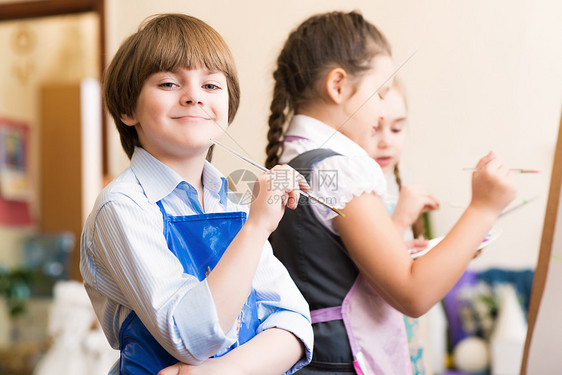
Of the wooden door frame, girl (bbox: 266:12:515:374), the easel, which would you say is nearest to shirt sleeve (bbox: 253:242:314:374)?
girl (bbox: 266:12:515:374)

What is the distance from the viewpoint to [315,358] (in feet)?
2.66

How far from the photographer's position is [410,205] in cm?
93

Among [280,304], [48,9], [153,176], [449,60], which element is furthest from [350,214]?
[48,9]

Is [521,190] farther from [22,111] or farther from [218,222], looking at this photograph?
[22,111]

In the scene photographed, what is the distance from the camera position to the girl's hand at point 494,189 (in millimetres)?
804

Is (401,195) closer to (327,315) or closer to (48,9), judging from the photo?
(327,315)

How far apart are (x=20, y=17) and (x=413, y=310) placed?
298 cm

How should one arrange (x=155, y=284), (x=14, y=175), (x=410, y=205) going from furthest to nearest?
1. (x=14, y=175)
2. (x=410, y=205)
3. (x=155, y=284)

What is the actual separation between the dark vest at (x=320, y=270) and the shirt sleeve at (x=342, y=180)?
0.6 inches

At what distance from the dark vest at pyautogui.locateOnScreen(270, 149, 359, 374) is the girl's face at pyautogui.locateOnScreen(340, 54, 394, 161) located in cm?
8

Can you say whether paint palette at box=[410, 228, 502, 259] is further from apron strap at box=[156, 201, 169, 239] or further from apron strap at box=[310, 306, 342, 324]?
apron strap at box=[156, 201, 169, 239]

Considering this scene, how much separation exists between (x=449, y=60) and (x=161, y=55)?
20.8 inches

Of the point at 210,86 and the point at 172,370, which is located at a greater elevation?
the point at 210,86

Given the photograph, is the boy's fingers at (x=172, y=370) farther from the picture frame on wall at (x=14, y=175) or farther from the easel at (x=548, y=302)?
the picture frame on wall at (x=14, y=175)
